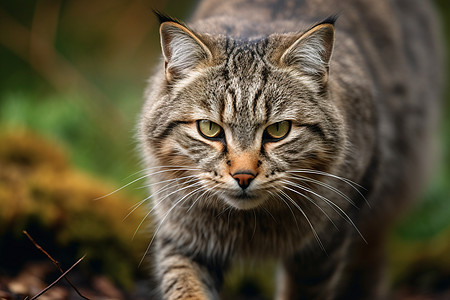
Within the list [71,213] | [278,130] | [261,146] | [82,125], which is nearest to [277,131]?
[278,130]

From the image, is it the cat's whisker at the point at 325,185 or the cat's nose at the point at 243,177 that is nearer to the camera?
the cat's nose at the point at 243,177

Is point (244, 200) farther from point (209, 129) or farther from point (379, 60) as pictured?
point (379, 60)

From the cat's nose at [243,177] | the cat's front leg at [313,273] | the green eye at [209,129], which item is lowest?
the cat's front leg at [313,273]

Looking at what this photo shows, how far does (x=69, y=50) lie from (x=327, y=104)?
590 cm

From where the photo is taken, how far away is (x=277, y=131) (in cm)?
295

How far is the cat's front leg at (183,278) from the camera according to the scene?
3.12 meters

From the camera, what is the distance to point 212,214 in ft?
10.6

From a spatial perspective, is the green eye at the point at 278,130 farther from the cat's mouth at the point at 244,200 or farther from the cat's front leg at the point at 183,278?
the cat's front leg at the point at 183,278

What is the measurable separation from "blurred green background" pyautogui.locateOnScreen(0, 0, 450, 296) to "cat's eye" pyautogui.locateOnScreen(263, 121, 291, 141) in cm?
104

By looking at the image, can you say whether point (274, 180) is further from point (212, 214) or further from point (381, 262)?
point (381, 262)

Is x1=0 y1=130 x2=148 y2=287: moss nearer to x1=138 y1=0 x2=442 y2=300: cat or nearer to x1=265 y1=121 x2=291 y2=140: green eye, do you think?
x1=138 y1=0 x2=442 y2=300: cat

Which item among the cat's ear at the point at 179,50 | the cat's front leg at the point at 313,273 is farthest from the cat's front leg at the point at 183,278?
the cat's ear at the point at 179,50

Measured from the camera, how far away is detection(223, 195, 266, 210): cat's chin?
2850mm

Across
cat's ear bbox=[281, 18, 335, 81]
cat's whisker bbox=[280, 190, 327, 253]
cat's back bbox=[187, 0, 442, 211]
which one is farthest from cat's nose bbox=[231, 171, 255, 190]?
cat's back bbox=[187, 0, 442, 211]
